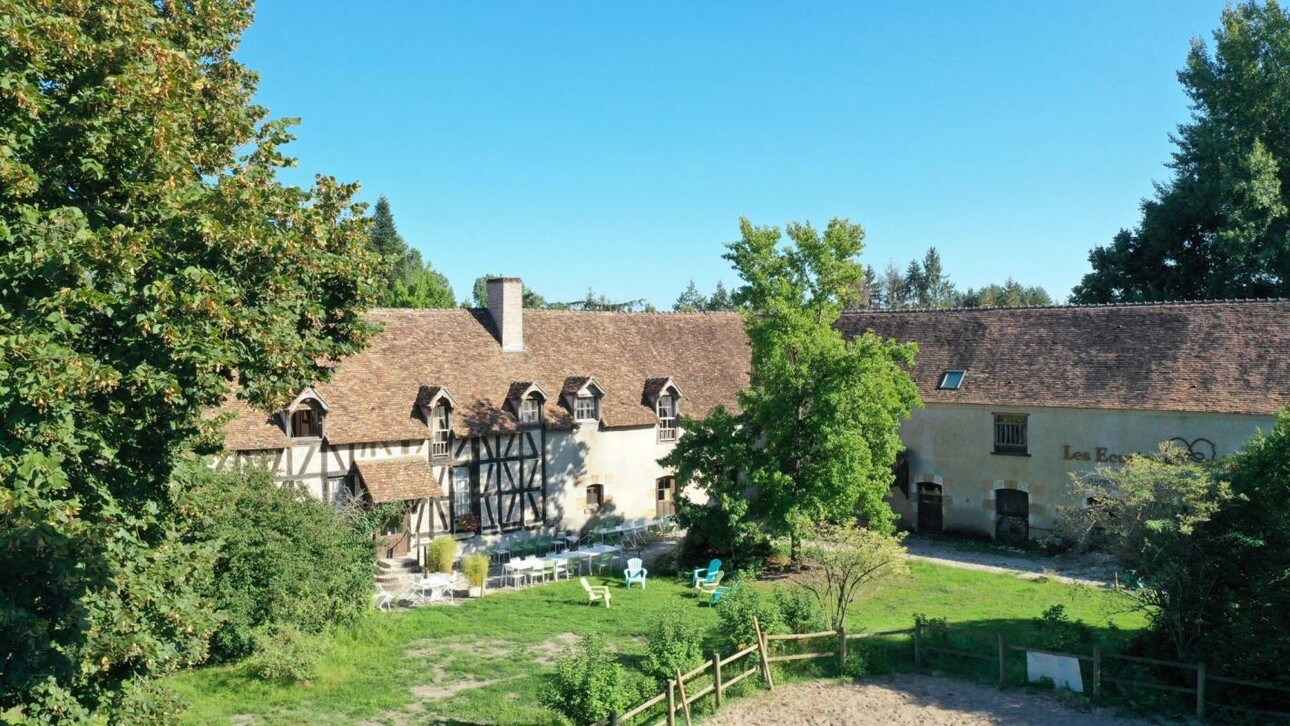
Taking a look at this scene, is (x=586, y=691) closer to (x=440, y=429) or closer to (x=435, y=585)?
(x=435, y=585)

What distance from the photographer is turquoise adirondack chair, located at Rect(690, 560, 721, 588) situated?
884 inches

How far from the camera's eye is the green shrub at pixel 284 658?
15.5 m

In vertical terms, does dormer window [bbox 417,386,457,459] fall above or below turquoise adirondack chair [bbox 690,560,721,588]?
above

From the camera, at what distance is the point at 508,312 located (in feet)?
93.1

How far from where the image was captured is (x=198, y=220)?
942cm

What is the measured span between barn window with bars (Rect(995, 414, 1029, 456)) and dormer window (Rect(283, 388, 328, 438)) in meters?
19.0

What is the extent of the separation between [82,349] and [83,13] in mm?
3485

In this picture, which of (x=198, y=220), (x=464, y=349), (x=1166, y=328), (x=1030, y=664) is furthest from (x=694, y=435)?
(x=198, y=220)

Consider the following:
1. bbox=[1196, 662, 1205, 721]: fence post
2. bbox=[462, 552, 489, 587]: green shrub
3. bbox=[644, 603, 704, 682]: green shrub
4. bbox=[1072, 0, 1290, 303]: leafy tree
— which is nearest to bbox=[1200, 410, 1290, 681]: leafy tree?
bbox=[1196, 662, 1205, 721]: fence post

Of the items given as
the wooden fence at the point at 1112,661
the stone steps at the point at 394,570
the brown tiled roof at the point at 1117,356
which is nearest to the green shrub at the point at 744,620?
the wooden fence at the point at 1112,661

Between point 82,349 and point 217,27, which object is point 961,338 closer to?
point 217,27

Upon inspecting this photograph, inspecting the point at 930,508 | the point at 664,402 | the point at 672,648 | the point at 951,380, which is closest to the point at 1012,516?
the point at 930,508

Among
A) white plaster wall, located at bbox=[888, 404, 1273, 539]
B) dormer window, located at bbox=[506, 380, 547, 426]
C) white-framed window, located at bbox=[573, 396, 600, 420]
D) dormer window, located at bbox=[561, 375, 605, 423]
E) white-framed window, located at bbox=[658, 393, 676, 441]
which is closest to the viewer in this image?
white plaster wall, located at bbox=[888, 404, 1273, 539]

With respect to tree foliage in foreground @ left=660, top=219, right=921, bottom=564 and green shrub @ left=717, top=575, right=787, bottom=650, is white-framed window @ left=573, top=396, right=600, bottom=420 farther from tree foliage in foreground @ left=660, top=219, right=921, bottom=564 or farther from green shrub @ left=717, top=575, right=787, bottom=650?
green shrub @ left=717, top=575, right=787, bottom=650
